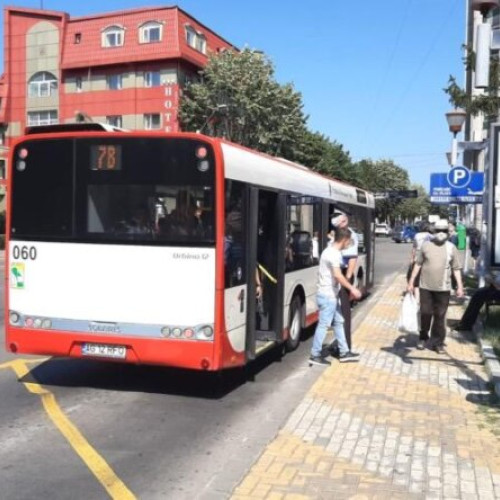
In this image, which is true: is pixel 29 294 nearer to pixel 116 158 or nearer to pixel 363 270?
pixel 116 158

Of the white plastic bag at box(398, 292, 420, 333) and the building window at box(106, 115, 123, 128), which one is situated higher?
the building window at box(106, 115, 123, 128)

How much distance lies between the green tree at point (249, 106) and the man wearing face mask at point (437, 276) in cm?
3562

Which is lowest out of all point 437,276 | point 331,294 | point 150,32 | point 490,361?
point 490,361

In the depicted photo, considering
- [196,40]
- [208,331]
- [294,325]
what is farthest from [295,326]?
[196,40]

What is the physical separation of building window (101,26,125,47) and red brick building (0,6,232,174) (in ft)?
0.26

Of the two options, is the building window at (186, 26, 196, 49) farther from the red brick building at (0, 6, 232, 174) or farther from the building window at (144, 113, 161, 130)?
the building window at (144, 113, 161, 130)

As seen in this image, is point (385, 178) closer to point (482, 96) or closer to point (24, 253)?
point (482, 96)

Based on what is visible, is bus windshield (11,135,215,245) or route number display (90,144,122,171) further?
route number display (90,144,122,171)

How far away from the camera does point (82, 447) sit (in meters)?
5.59

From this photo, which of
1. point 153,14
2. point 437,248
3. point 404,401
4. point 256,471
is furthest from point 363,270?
point 153,14

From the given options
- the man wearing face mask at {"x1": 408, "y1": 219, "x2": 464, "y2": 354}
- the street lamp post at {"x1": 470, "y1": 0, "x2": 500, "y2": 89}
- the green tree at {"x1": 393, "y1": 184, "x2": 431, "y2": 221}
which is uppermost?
the green tree at {"x1": 393, "y1": 184, "x2": 431, "y2": 221}

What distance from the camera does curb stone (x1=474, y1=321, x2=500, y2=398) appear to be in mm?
7343

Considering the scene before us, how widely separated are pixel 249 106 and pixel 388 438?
40.0m

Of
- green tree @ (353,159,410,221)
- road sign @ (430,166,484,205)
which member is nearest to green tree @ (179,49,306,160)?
road sign @ (430,166,484,205)
